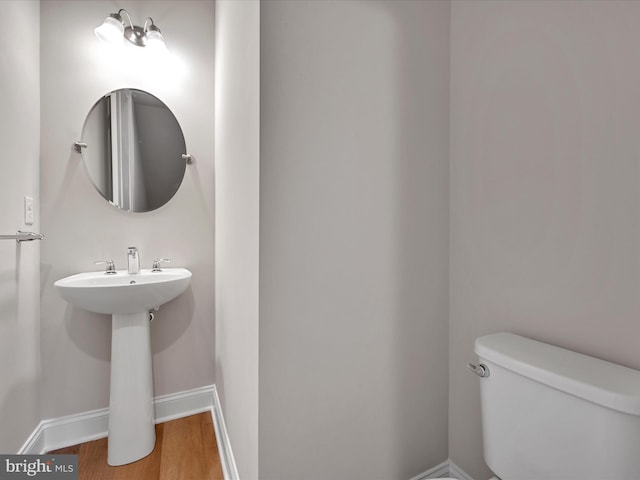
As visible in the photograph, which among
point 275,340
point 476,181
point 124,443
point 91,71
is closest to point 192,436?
point 124,443

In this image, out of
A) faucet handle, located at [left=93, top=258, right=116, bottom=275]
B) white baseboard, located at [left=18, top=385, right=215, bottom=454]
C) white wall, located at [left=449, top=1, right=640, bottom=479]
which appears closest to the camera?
white wall, located at [left=449, top=1, right=640, bottom=479]

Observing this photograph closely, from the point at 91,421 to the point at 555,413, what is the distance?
191 cm

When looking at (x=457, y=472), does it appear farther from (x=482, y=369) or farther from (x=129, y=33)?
(x=129, y=33)

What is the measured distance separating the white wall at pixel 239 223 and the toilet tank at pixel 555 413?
25.9 inches

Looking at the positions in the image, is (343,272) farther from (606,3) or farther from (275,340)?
(606,3)

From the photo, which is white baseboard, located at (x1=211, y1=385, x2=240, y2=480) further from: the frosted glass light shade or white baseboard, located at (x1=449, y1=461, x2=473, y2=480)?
the frosted glass light shade

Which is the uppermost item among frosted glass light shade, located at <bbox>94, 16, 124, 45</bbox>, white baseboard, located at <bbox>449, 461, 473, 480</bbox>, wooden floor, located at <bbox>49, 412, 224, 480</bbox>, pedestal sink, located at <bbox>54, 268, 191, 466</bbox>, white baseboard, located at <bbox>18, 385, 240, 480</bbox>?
frosted glass light shade, located at <bbox>94, 16, 124, 45</bbox>

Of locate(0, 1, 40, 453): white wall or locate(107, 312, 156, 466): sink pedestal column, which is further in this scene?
locate(107, 312, 156, 466): sink pedestal column

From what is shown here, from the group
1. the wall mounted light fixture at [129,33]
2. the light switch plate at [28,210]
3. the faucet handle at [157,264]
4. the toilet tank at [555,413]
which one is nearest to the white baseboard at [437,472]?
the toilet tank at [555,413]

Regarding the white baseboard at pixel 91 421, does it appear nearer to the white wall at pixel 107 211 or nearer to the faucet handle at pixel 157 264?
the white wall at pixel 107 211

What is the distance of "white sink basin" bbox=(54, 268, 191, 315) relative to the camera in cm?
121

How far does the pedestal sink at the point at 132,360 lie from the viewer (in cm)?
132

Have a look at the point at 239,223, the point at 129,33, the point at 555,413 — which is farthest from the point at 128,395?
the point at 129,33

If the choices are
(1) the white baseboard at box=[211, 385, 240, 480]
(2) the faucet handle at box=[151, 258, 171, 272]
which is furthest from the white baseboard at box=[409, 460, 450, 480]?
(2) the faucet handle at box=[151, 258, 171, 272]
